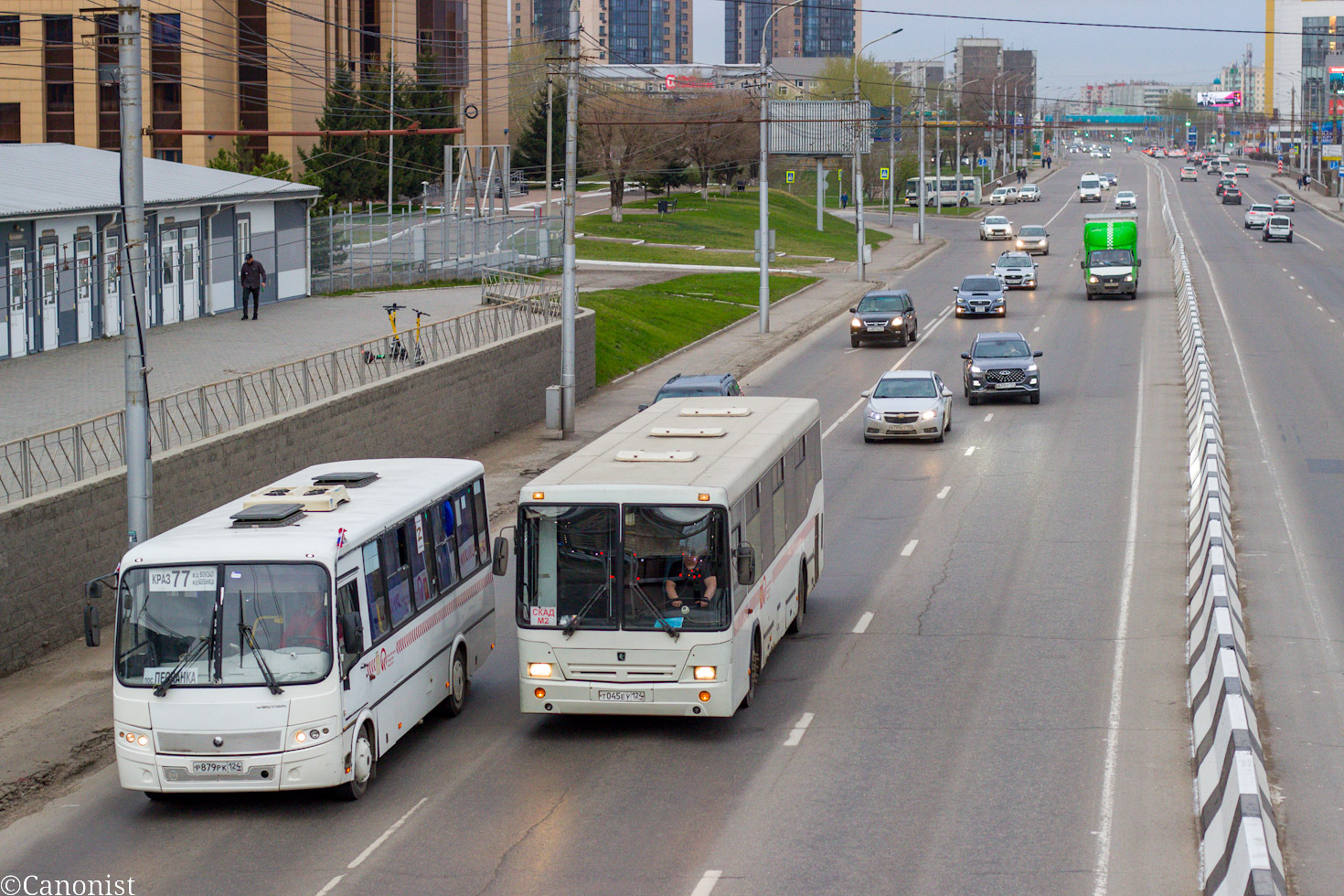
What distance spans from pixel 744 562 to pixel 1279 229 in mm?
77634

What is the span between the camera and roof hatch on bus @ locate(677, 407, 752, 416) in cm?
1811

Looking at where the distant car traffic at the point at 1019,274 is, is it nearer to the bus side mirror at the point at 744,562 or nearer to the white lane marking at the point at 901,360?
the white lane marking at the point at 901,360

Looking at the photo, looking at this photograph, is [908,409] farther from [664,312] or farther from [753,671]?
[664,312]

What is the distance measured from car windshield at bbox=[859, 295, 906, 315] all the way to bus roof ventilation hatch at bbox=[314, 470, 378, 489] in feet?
110

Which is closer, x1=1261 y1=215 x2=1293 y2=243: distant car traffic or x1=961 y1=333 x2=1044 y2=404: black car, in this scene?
x1=961 y1=333 x2=1044 y2=404: black car

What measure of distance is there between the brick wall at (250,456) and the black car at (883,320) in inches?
504

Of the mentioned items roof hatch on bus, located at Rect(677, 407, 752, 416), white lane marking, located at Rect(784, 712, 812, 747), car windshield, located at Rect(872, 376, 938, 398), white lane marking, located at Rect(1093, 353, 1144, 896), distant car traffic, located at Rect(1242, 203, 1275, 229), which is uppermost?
distant car traffic, located at Rect(1242, 203, 1275, 229)

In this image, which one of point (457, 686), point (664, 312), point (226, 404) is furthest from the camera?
point (664, 312)

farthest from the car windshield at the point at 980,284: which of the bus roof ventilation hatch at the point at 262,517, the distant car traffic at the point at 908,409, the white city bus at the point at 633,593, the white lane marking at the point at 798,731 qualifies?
the bus roof ventilation hatch at the point at 262,517

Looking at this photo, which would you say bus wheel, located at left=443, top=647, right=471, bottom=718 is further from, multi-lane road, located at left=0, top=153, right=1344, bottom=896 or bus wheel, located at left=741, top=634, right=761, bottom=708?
bus wheel, located at left=741, top=634, right=761, bottom=708

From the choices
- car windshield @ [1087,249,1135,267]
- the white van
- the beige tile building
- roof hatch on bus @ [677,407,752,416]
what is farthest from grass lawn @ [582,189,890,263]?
roof hatch on bus @ [677,407,752,416]

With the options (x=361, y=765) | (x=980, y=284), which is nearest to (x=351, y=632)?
(x=361, y=765)

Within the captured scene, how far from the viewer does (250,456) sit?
73.7ft

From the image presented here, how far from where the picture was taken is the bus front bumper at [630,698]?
1384 centimetres
